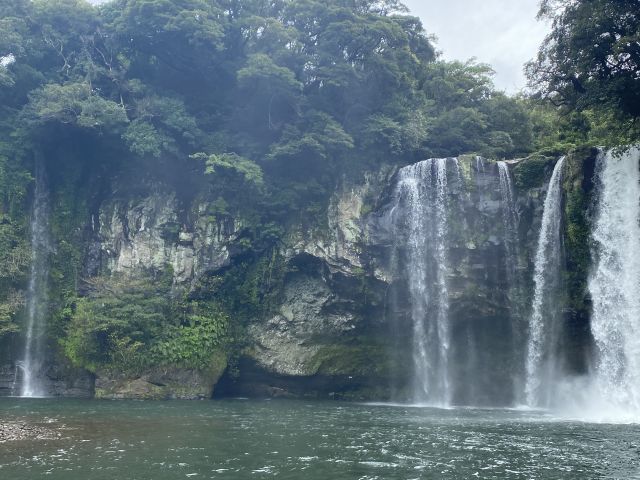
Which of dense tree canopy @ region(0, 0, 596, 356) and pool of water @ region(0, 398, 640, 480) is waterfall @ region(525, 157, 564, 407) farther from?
dense tree canopy @ region(0, 0, 596, 356)

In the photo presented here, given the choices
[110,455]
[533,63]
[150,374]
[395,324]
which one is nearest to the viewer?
[110,455]

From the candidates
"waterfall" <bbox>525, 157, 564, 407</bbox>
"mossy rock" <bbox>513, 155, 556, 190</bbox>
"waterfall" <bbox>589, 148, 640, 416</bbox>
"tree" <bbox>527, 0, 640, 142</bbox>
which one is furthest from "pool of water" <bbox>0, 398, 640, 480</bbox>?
"tree" <bbox>527, 0, 640, 142</bbox>

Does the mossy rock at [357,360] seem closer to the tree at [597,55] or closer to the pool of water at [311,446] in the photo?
the pool of water at [311,446]

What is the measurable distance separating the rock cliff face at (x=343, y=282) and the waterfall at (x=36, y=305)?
0.85 metres

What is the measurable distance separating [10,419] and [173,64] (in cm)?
2018

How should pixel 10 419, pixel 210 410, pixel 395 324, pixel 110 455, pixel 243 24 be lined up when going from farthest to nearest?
pixel 243 24 < pixel 395 324 < pixel 210 410 < pixel 10 419 < pixel 110 455

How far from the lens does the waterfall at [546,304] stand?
22781mm

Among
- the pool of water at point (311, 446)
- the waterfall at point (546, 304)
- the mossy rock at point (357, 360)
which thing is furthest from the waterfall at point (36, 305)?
the waterfall at point (546, 304)

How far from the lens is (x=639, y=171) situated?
2088 cm

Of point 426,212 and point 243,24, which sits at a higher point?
Result: point 243,24

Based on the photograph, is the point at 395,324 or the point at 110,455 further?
the point at 395,324

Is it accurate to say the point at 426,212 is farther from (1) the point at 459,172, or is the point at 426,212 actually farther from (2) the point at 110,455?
(2) the point at 110,455

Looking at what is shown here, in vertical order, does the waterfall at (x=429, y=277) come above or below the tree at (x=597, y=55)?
below

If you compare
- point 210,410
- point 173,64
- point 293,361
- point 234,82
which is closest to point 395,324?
point 293,361
